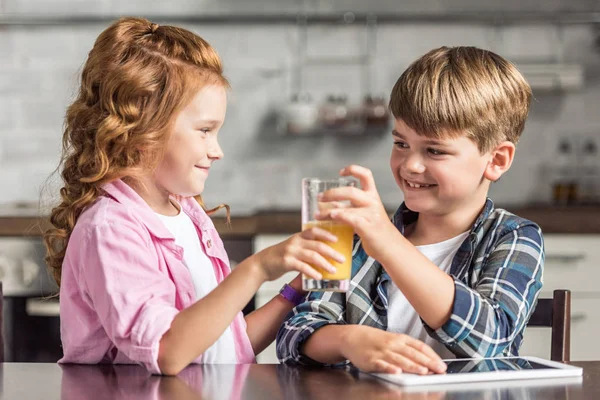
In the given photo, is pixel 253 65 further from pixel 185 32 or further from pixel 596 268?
pixel 185 32

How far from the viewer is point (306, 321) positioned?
124cm

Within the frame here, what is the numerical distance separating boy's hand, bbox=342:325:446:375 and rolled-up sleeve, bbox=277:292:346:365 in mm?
133

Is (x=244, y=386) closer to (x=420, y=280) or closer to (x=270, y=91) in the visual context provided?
(x=420, y=280)

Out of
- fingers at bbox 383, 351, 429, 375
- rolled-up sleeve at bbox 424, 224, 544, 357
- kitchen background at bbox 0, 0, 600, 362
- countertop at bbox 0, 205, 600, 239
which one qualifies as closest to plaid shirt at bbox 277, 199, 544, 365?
rolled-up sleeve at bbox 424, 224, 544, 357

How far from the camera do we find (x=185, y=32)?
4.49 feet

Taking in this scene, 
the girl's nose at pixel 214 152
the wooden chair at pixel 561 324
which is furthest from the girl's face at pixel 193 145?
the wooden chair at pixel 561 324

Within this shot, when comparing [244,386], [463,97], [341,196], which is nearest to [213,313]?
[244,386]

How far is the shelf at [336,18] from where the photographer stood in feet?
11.7

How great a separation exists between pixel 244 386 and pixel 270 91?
276 centimetres

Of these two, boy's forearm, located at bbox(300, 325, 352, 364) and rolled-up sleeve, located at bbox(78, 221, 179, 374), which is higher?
rolled-up sleeve, located at bbox(78, 221, 179, 374)

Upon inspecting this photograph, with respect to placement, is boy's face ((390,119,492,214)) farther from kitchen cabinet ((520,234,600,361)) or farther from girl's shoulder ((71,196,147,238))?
kitchen cabinet ((520,234,600,361))

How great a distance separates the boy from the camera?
1.10m

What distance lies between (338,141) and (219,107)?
7.72ft

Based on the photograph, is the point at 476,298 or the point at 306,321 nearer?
the point at 476,298
